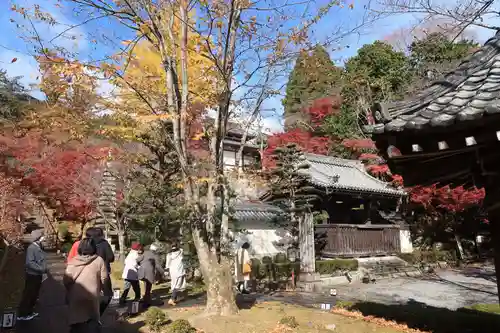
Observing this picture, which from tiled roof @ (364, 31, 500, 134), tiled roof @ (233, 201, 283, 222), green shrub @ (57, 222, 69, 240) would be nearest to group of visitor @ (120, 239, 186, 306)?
tiled roof @ (364, 31, 500, 134)

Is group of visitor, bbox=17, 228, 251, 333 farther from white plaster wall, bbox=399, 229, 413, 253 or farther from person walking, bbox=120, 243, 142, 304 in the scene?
white plaster wall, bbox=399, 229, 413, 253

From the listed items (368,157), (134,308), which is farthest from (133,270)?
(368,157)

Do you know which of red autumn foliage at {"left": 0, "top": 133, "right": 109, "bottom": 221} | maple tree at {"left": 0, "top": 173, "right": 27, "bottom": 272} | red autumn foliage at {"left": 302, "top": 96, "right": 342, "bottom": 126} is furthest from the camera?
red autumn foliage at {"left": 302, "top": 96, "right": 342, "bottom": 126}

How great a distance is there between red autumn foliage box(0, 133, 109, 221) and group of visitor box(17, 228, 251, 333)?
34.6ft

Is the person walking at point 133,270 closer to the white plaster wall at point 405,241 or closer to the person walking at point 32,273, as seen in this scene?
the person walking at point 32,273

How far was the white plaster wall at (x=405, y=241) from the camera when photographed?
2311 centimetres

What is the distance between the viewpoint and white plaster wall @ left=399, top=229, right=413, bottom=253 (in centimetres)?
2311

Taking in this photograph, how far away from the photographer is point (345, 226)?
64.6ft

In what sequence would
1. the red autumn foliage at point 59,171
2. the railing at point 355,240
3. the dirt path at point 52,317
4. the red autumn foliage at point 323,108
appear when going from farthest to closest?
the red autumn foliage at point 323,108 < the red autumn foliage at point 59,171 < the railing at point 355,240 < the dirt path at point 52,317

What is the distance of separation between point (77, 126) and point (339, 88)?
2638cm

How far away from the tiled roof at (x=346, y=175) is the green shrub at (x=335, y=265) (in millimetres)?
3711

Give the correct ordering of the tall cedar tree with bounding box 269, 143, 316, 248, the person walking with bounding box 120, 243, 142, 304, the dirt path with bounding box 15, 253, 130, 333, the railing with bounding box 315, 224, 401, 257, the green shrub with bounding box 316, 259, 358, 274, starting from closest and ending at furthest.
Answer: the dirt path with bounding box 15, 253, 130, 333 → the person walking with bounding box 120, 243, 142, 304 → the tall cedar tree with bounding box 269, 143, 316, 248 → the green shrub with bounding box 316, 259, 358, 274 → the railing with bounding box 315, 224, 401, 257

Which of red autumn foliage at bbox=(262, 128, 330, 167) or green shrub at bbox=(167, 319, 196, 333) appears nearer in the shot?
green shrub at bbox=(167, 319, 196, 333)

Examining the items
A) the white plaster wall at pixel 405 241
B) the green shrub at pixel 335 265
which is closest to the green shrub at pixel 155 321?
the green shrub at pixel 335 265
